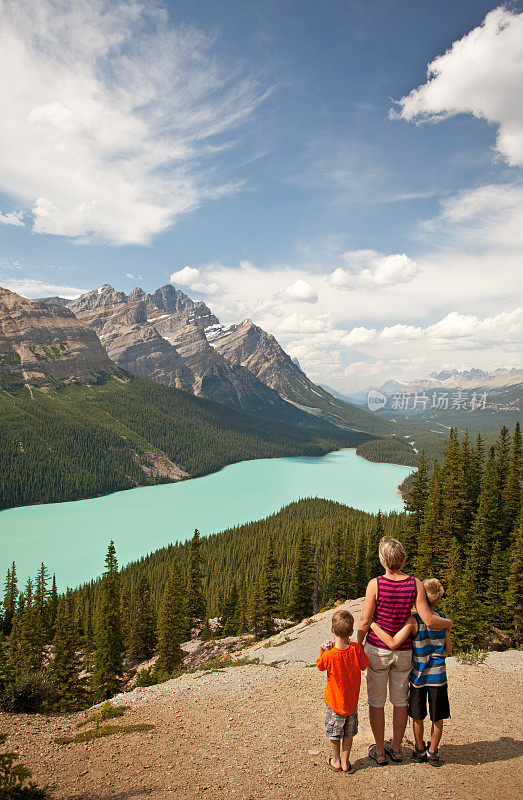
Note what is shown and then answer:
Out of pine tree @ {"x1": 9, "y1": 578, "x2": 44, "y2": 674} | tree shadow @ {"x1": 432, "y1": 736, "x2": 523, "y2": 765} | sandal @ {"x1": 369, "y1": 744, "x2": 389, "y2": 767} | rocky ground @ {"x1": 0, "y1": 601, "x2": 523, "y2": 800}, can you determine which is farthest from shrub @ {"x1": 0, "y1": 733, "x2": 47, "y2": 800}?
pine tree @ {"x1": 9, "y1": 578, "x2": 44, "y2": 674}

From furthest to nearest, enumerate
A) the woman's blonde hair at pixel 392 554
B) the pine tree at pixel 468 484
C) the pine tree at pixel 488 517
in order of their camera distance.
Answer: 1. the pine tree at pixel 468 484
2. the pine tree at pixel 488 517
3. the woman's blonde hair at pixel 392 554

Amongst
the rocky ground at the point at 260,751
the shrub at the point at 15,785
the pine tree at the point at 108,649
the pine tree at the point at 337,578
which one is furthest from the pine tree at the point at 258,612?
the shrub at the point at 15,785

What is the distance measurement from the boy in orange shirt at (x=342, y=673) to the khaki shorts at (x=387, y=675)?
218 mm

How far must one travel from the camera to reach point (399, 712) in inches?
307

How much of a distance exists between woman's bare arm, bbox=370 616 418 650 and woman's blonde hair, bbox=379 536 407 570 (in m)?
1.07

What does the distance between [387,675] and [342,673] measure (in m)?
0.96

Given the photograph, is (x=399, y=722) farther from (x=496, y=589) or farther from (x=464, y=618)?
(x=496, y=589)

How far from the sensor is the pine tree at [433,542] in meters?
40.2

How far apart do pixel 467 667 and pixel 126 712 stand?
1245cm

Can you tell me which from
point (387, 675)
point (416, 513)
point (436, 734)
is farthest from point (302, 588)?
point (387, 675)

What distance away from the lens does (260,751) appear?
9500 mm

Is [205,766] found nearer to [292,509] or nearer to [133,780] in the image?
[133,780]

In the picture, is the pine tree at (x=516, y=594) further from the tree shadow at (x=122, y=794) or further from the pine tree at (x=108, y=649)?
the pine tree at (x=108, y=649)

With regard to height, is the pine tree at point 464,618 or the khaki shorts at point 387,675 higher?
the khaki shorts at point 387,675
